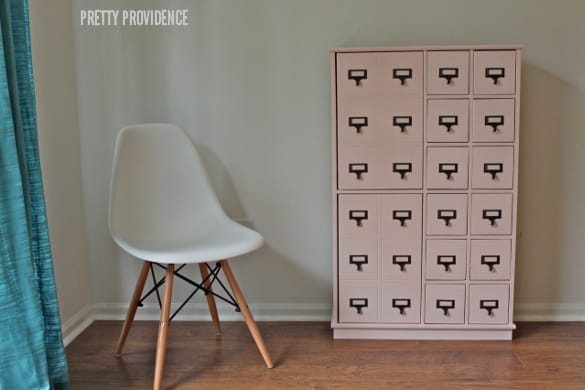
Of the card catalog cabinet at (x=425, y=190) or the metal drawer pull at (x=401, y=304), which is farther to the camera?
the metal drawer pull at (x=401, y=304)

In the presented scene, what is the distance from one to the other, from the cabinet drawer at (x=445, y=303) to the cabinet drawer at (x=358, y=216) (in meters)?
0.35

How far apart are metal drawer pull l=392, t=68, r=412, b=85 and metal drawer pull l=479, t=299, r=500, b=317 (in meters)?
0.99

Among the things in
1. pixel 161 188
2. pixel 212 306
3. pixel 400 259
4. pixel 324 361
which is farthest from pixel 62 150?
pixel 400 259

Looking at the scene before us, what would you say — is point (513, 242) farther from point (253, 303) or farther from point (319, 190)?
point (253, 303)

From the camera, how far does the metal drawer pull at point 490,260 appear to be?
2182mm

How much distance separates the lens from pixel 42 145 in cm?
211

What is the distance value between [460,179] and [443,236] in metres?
0.25

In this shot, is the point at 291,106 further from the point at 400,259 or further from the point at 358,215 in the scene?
the point at 400,259

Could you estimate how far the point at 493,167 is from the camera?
7.00 ft

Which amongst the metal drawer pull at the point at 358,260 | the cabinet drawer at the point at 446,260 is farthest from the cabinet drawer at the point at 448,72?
the metal drawer pull at the point at 358,260

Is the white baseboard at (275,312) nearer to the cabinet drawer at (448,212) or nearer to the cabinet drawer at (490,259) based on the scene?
the cabinet drawer at (490,259)

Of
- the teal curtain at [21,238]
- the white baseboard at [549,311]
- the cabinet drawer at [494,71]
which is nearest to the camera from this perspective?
the teal curtain at [21,238]

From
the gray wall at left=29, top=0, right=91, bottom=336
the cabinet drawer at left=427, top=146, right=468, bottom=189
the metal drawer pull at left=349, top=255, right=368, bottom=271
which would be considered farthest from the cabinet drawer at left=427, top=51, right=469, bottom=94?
the gray wall at left=29, top=0, right=91, bottom=336

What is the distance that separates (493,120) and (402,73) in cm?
41
